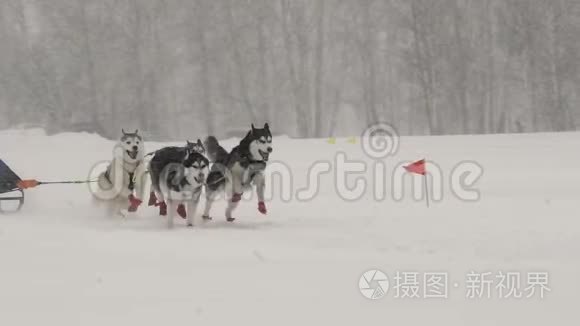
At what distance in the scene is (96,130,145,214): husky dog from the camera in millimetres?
8234

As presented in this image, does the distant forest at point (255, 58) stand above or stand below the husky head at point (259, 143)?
above

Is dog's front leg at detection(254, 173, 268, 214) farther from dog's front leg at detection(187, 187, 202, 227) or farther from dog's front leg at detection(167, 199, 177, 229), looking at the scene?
dog's front leg at detection(167, 199, 177, 229)

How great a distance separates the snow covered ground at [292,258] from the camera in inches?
163

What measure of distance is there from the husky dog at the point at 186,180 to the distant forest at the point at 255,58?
2233cm

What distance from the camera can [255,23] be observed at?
109 feet

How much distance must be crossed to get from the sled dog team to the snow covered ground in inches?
12.0

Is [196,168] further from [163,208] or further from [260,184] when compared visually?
[163,208]

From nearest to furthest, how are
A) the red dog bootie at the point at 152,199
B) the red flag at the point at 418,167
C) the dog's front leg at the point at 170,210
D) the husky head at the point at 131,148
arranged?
the dog's front leg at the point at 170,210 → the husky head at the point at 131,148 → the red flag at the point at 418,167 → the red dog bootie at the point at 152,199

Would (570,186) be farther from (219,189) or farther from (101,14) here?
(101,14)

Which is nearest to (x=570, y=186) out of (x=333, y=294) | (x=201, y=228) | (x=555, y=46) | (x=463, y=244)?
(x=463, y=244)

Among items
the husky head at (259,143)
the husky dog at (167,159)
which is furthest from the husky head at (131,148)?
the husky head at (259,143)

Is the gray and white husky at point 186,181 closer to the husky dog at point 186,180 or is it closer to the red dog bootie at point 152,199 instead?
the husky dog at point 186,180

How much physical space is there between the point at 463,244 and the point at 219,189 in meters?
3.22

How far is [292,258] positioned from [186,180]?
6.91 feet
